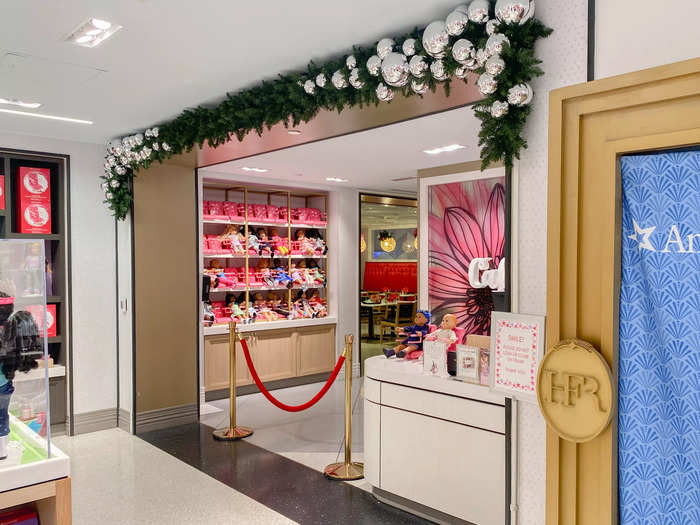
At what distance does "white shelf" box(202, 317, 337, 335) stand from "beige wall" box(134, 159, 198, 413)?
70cm

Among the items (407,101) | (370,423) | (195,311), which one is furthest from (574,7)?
(195,311)

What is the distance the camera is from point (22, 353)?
2277 mm

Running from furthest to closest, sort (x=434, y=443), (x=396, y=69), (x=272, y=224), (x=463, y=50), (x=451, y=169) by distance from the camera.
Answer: (x=272, y=224), (x=451, y=169), (x=434, y=443), (x=396, y=69), (x=463, y=50)

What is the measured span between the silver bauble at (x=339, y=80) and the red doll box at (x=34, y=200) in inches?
143

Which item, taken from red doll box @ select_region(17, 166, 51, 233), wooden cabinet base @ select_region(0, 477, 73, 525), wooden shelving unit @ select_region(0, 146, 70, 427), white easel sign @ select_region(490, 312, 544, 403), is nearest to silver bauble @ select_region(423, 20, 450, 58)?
white easel sign @ select_region(490, 312, 544, 403)

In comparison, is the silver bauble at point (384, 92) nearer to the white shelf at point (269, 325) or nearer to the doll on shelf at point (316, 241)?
the white shelf at point (269, 325)

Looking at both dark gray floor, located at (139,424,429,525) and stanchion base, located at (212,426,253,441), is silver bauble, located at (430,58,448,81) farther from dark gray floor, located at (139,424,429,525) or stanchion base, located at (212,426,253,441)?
stanchion base, located at (212,426,253,441)

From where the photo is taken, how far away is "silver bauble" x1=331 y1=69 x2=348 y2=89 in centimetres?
312

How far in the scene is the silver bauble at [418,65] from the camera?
2.74 meters

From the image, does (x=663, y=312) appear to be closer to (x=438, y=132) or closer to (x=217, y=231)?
(x=438, y=132)

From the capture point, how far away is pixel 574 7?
2273 mm

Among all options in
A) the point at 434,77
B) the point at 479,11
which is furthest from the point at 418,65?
the point at 479,11

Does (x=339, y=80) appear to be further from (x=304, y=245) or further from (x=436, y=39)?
(x=304, y=245)

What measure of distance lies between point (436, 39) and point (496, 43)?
0.33 metres
